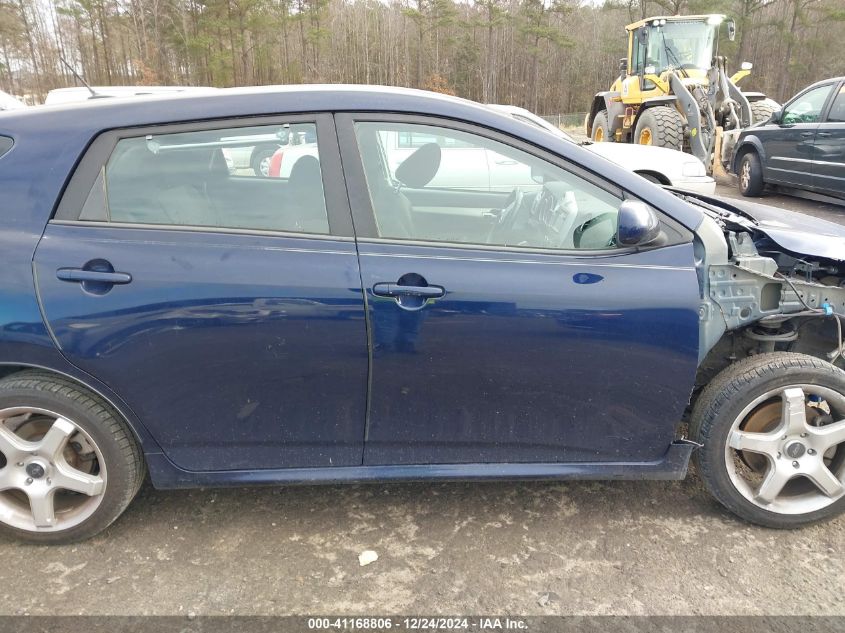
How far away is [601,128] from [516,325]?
15.2 meters

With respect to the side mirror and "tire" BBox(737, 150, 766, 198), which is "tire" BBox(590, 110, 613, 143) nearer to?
"tire" BBox(737, 150, 766, 198)

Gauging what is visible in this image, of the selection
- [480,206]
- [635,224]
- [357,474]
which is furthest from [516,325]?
[357,474]

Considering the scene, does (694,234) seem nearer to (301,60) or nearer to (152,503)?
(152,503)

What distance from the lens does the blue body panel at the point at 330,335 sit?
7.27 ft

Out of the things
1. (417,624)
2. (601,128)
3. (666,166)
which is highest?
(601,128)

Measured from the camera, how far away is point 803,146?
8.80m

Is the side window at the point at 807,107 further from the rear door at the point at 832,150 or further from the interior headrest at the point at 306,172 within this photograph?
the interior headrest at the point at 306,172

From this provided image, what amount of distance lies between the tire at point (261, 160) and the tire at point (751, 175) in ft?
31.7

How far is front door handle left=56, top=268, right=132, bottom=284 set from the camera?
2203 millimetres

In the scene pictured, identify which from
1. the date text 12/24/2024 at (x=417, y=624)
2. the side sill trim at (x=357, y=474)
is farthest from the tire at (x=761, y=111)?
the date text 12/24/2024 at (x=417, y=624)

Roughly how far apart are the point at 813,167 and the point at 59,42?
1469 inches

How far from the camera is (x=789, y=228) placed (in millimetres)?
2877

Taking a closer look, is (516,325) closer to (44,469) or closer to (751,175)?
(44,469)

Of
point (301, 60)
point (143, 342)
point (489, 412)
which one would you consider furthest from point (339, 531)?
point (301, 60)
